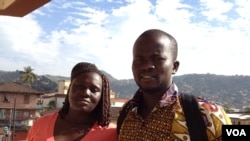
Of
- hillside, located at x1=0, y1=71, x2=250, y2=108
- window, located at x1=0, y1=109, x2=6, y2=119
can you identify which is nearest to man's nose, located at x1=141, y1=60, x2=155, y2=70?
window, located at x1=0, y1=109, x2=6, y2=119

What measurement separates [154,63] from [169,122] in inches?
11.8

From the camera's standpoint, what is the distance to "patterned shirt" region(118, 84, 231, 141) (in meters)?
1.64

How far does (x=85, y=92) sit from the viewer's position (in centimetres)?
228

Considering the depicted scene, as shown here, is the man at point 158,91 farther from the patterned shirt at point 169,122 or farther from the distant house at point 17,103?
the distant house at point 17,103

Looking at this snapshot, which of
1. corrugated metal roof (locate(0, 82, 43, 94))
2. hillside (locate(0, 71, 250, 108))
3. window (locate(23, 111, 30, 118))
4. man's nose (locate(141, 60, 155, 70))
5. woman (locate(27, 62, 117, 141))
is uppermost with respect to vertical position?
man's nose (locate(141, 60, 155, 70))

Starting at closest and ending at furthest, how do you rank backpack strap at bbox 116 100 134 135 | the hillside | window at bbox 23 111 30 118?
backpack strap at bbox 116 100 134 135
window at bbox 23 111 30 118
the hillside

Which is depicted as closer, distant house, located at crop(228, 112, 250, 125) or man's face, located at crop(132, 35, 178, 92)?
man's face, located at crop(132, 35, 178, 92)

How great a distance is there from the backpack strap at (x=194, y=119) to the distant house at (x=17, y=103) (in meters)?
43.9

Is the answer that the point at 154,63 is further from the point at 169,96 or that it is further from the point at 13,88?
the point at 13,88

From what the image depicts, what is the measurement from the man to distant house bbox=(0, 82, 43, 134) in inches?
1720

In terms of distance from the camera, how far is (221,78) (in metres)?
174

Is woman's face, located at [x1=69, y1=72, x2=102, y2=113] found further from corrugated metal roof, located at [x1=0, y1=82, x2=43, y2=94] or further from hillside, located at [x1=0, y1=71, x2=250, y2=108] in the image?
hillside, located at [x1=0, y1=71, x2=250, y2=108]

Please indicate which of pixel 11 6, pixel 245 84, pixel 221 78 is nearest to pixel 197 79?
pixel 221 78

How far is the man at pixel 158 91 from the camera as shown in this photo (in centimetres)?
174
